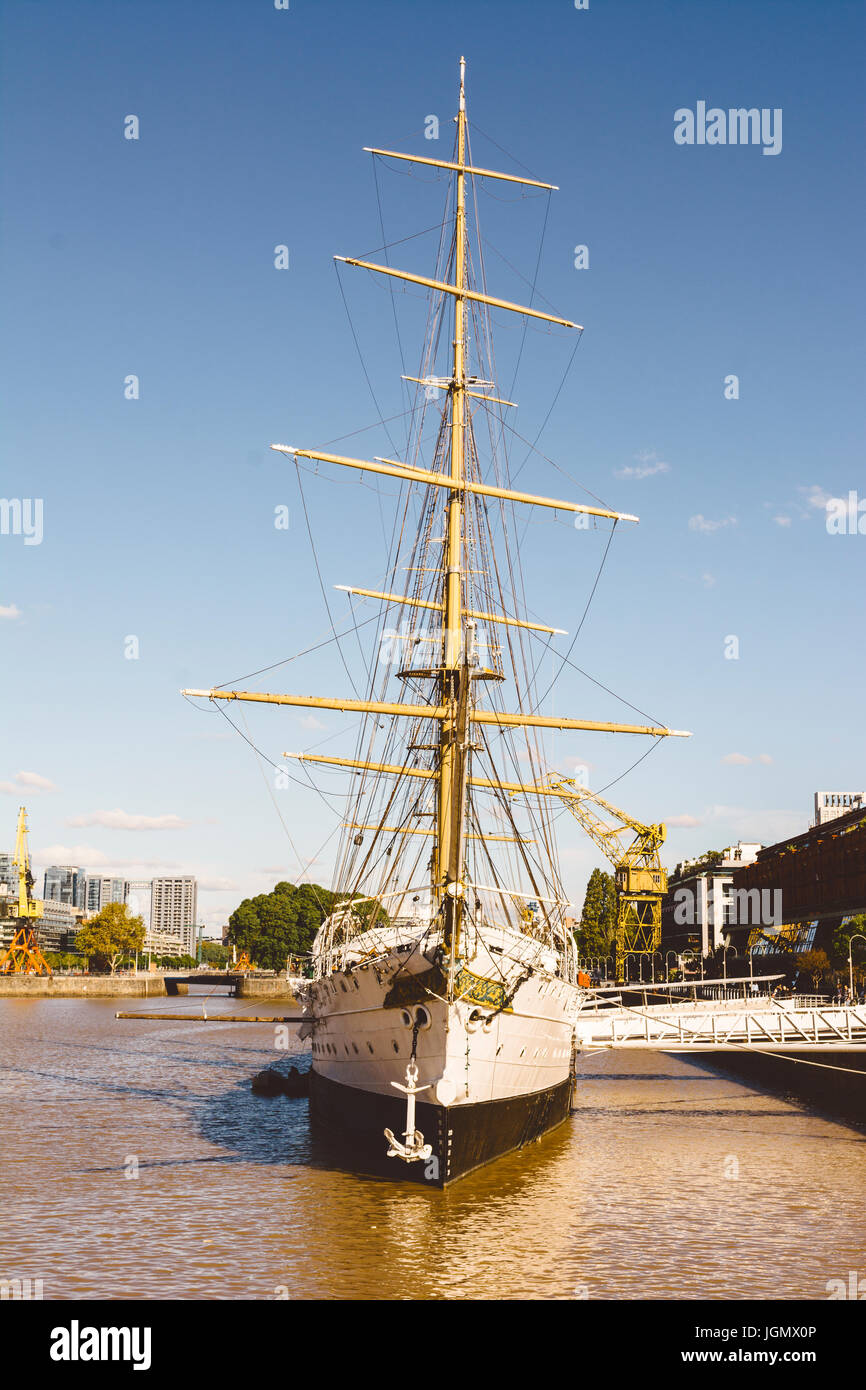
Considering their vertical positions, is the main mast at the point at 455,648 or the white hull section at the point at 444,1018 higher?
the main mast at the point at 455,648

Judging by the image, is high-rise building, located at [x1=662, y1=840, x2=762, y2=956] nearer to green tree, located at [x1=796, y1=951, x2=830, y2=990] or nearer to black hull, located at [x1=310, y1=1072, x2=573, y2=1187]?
green tree, located at [x1=796, y1=951, x2=830, y2=990]

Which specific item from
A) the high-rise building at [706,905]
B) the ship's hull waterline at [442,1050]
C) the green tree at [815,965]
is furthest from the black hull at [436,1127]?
the high-rise building at [706,905]

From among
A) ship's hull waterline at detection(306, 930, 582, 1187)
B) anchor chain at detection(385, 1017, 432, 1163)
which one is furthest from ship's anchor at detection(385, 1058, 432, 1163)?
ship's hull waterline at detection(306, 930, 582, 1187)

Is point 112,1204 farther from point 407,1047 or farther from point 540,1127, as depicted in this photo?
point 540,1127

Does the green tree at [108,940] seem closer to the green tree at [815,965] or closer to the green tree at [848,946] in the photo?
the green tree at [815,965]

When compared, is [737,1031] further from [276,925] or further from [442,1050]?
[276,925]

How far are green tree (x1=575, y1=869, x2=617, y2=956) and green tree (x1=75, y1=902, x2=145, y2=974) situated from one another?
71324mm

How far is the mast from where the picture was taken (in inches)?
966

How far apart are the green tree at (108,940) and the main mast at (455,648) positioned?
458 ft

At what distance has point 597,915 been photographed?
429ft

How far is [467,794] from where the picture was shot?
3309 centimetres

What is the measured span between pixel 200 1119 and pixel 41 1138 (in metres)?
6.09

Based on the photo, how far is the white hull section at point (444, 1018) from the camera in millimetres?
24375

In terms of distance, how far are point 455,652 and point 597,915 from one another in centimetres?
9952
